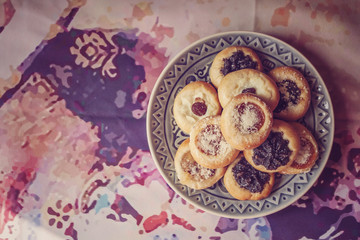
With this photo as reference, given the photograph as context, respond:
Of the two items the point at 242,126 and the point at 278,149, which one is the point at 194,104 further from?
the point at 278,149

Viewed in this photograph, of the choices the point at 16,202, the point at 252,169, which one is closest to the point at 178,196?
the point at 252,169

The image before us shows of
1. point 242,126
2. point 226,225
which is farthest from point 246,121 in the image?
point 226,225

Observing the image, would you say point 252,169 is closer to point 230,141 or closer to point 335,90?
point 230,141

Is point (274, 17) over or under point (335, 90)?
over

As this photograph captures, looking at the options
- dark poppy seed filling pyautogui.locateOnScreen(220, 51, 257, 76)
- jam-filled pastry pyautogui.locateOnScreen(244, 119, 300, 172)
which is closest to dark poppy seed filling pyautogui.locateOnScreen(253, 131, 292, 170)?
jam-filled pastry pyautogui.locateOnScreen(244, 119, 300, 172)

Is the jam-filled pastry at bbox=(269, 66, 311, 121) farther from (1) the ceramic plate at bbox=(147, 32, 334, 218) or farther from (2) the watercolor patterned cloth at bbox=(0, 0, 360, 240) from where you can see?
(2) the watercolor patterned cloth at bbox=(0, 0, 360, 240)

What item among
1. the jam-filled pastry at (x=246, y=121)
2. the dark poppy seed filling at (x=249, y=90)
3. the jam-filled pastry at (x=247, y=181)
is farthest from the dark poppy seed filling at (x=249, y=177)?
the dark poppy seed filling at (x=249, y=90)

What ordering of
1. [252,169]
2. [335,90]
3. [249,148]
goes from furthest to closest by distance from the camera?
[335,90] → [252,169] → [249,148]

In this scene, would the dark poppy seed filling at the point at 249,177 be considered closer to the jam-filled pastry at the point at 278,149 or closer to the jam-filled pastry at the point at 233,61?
the jam-filled pastry at the point at 278,149
